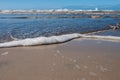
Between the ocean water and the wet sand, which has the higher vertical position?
the wet sand

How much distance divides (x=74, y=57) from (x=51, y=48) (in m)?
1.99

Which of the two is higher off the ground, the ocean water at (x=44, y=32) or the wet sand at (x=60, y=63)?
the wet sand at (x=60, y=63)

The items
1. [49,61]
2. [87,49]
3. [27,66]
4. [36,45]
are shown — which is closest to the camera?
[27,66]

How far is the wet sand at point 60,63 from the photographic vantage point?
695cm

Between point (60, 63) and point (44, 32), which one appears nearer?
point (60, 63)

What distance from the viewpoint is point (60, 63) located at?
8188 mm

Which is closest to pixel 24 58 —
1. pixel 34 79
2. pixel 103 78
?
pixel 34 79

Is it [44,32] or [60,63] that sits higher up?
[60,63]

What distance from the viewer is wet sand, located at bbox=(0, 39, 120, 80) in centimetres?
695

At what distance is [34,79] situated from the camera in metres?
6.70

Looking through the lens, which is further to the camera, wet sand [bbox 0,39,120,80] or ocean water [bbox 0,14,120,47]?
ocean water [bbox 0,14,120,47]

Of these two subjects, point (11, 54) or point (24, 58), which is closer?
point (24, 58)

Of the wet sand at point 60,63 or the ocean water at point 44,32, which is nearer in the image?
the wet sand at point 60,63

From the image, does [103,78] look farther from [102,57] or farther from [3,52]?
[3,52]
